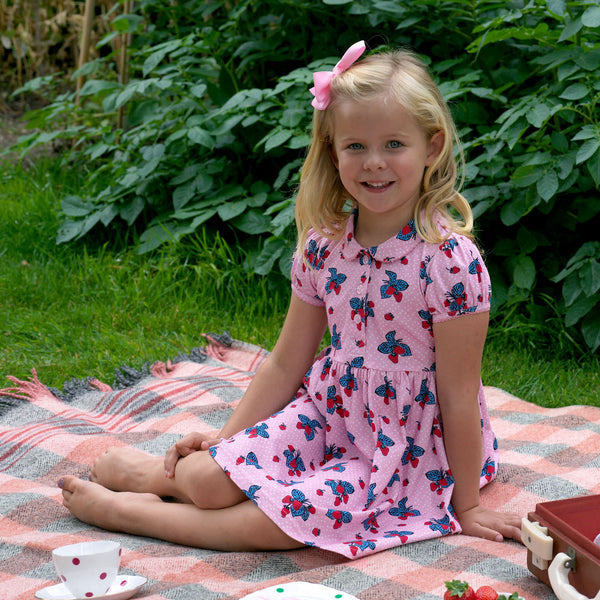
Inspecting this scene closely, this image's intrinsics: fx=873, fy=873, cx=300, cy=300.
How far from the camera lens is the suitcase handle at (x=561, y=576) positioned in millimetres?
1508

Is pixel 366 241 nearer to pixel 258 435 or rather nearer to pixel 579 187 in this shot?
pixel 258 435

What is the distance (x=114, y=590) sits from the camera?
5.26ft

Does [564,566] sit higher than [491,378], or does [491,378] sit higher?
[564,566]

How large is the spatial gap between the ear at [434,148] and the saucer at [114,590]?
40.9 inches

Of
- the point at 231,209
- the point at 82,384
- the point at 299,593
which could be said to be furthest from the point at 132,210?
the point at 299,593

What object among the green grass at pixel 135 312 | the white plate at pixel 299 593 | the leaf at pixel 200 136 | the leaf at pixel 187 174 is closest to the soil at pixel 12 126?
the green grass at pixel 135 312

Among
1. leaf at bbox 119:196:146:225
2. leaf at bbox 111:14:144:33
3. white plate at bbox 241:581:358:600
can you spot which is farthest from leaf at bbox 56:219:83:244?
white plate at bbox 241:581:358:600

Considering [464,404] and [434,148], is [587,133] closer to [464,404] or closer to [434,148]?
[434,148]

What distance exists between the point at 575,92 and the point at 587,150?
209 mm

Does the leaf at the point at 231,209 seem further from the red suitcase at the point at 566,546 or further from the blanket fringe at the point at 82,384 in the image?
the red suitcase at the point at 566,546

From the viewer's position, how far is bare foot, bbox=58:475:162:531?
6.46 ft

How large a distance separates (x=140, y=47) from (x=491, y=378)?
8.17 feet

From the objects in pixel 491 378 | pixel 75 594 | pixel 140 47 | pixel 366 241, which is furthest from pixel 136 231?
pixel 75 594

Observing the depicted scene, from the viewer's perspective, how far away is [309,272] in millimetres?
2047
